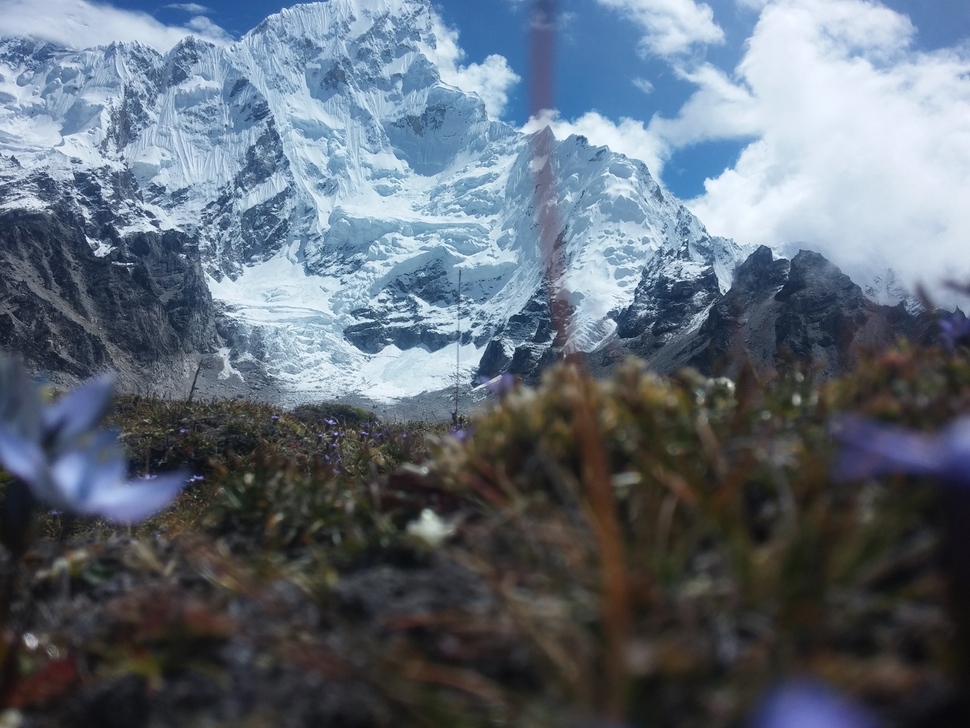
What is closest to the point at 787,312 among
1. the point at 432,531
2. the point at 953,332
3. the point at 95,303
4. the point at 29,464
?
the point at 953,332

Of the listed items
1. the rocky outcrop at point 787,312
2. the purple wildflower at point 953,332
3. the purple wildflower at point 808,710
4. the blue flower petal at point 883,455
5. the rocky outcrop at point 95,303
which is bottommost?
the rocky outcrop at point 95,303

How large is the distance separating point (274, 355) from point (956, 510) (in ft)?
568

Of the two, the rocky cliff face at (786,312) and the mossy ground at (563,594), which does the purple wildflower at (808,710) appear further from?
the rocky cliff face at (786,312)

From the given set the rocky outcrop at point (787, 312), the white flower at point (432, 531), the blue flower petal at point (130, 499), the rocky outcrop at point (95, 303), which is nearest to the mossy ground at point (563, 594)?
the white flower at point (432, 531)

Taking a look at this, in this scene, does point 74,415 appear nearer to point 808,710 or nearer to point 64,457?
point 64,457

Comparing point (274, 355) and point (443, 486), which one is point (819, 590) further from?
point (274, 355)

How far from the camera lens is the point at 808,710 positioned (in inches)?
30.8

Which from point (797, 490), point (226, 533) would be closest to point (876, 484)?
point (797, 490)

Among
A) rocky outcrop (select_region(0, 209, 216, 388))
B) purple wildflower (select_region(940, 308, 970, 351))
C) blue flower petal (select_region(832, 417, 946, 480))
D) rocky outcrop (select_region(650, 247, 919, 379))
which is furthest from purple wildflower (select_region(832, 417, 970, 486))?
rocky outcrop (select_region(0, 209, 216, 388))

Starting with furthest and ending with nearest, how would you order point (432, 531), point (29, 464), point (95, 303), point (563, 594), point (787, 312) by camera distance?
point (95, 303), point (787, 312), point (432, 531), point (29, 464), point (563, 594)

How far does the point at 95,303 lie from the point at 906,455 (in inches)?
5996

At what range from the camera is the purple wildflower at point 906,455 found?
2.80ft

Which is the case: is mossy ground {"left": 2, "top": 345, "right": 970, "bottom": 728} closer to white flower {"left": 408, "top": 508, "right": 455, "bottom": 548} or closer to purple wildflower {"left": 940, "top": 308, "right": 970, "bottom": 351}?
white flower {"left": 408, "top": 508, "right": 455, "bottom": 548}

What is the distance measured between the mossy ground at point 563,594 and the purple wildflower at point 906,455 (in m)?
0.06
